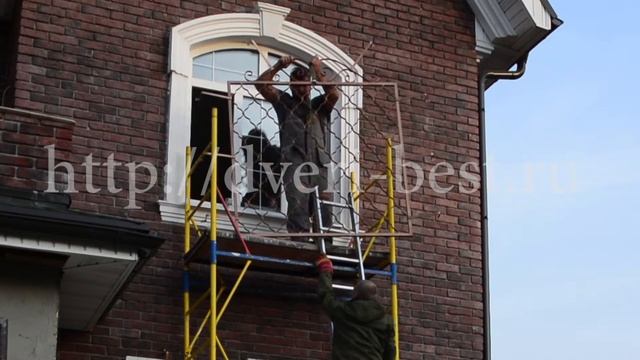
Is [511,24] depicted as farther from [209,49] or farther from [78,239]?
[78,239]

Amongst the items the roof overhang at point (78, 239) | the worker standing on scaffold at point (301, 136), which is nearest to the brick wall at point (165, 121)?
the worker standing on scaffold at point (301, 136)

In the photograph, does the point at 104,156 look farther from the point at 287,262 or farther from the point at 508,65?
the point at 508,65

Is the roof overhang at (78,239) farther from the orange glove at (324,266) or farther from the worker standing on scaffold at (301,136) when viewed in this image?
the worker standing on scaffold at (301,136)

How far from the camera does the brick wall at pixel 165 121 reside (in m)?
11.4

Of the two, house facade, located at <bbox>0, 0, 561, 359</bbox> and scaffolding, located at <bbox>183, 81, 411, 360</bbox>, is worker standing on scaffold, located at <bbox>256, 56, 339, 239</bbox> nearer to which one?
scaffolding, located at <bbox>183, 81, 411, 360</bbox>

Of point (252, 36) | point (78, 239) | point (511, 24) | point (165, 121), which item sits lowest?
point (78, 239)

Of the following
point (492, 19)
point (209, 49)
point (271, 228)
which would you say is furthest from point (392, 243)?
point (492, 19)

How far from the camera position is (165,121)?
1202 cm

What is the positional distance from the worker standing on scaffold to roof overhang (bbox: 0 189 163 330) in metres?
2.08

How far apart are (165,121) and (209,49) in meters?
1.02

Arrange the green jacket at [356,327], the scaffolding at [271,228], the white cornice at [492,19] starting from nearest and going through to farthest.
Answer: the green jacket at [356,327] → the scaffolding at [271,228] → the white cornice at [492,19]

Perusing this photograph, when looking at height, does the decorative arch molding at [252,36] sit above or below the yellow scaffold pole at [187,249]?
above

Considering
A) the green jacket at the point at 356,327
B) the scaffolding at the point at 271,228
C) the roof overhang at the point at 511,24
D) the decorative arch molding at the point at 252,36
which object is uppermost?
the roof overhang at the point at 511,24

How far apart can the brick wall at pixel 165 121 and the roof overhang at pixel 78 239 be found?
132cm
